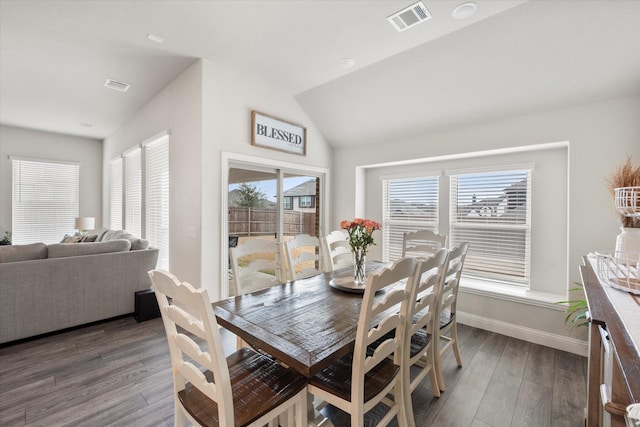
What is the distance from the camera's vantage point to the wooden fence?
351cm

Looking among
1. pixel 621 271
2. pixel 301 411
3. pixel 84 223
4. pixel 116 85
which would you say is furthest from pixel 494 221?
pixel 84 223

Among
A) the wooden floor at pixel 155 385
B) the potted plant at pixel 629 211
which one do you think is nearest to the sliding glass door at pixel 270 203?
the wooden floor at pixel 155 385

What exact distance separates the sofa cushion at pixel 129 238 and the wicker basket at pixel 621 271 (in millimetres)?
4298

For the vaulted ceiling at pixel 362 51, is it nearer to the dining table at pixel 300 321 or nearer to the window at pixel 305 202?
the window at pixel 305 202

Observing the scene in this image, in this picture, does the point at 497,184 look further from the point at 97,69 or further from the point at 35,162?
the point at 35,162

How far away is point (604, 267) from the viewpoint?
1264 mm

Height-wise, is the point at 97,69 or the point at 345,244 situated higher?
the point at 97,69

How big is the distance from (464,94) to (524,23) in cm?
81

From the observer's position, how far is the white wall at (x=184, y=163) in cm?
318

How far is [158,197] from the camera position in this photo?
13.6 ft

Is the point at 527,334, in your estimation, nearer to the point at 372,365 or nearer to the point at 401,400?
the point at 401,400

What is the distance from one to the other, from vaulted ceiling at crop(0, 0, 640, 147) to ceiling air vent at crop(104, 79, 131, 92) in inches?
2.7

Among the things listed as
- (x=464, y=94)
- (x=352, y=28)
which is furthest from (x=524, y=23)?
(x=352, y=28)

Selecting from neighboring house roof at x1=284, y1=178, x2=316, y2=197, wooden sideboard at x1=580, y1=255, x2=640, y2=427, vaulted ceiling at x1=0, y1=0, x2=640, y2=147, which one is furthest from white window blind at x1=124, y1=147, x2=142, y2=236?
wooden sideboard at x1=580, y1=255, x2=640, y2=427
